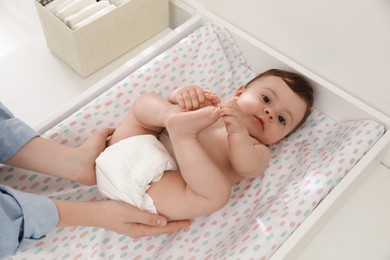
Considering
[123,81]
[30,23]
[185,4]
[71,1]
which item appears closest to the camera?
[123,81]

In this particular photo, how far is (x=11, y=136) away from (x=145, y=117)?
0.32 metres

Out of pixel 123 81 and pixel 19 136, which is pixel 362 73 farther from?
pixel 19 136

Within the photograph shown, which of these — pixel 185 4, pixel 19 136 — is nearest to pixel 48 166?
pixel 19 136

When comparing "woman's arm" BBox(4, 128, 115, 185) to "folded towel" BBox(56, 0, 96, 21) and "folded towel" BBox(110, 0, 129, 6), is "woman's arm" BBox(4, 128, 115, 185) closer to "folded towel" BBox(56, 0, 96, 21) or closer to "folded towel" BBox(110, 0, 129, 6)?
"folded towel" BBox(56, 0, 96, 21)

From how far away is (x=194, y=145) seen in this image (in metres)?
1.07

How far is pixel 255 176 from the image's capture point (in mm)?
1204

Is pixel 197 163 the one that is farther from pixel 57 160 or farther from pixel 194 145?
pixel 57 160

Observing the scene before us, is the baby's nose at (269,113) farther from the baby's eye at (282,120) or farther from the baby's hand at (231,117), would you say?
the baby's hand at (231,117)

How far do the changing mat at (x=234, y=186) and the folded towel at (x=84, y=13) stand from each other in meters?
0.25

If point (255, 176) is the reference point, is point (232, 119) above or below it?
above

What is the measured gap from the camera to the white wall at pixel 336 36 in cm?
113

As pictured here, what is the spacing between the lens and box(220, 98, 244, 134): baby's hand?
107 centimetres

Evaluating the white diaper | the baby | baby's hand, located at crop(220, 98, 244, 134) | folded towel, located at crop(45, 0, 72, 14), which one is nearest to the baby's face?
the baby

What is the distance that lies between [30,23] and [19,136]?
80cm
